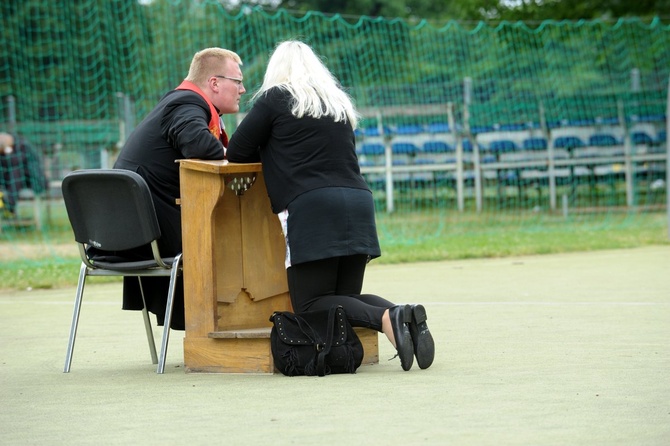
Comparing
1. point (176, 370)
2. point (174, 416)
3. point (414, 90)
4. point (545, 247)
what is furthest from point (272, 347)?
point (414, 90)

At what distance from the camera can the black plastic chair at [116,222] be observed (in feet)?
19.1

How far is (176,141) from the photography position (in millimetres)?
6062

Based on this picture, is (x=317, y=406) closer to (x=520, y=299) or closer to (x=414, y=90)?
(x=520, y=299)

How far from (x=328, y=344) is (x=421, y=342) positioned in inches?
16.8

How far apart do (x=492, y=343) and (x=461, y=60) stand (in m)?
15.7

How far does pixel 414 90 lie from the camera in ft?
67.6

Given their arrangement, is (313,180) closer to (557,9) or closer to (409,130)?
(409,130)

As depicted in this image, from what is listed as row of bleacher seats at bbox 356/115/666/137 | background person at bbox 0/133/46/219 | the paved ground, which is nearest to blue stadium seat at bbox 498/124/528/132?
row of bleacher seats at bbox 356/115/666/137

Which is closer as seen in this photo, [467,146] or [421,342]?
[421,342]

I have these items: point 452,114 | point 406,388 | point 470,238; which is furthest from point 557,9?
point 406,388

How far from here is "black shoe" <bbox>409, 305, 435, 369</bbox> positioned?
5.56 metres

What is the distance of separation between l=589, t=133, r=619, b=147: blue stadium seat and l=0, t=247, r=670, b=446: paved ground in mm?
9247

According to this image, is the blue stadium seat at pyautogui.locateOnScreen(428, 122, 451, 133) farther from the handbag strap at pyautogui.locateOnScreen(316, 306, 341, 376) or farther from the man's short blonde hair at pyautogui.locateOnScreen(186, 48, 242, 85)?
the handbag strap at pyautogui.locateOnScreen(316, 306, 341, 376)

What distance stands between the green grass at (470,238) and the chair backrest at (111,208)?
4.88m
